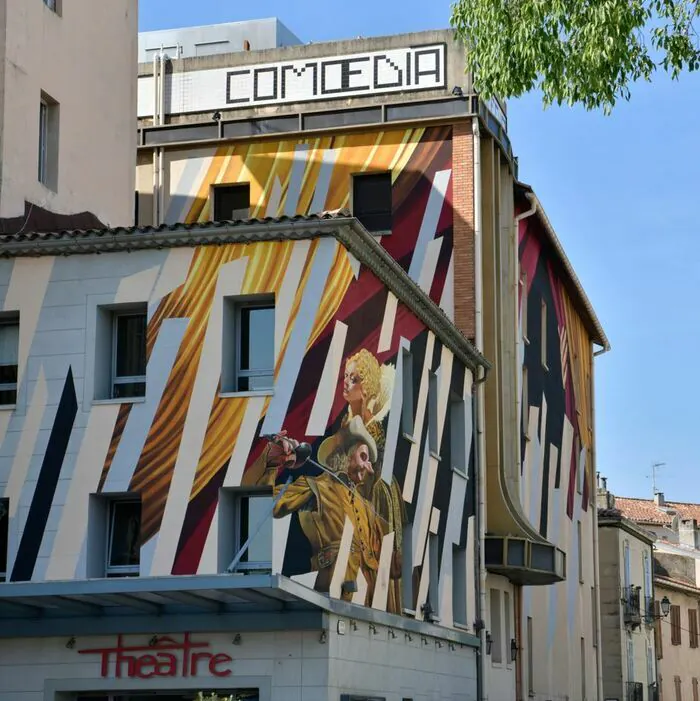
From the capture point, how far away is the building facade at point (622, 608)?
→ 2030 inches

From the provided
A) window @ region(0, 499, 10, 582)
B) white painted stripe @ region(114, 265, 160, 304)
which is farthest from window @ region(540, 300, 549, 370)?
window @ region(0, 499, 10, 582)

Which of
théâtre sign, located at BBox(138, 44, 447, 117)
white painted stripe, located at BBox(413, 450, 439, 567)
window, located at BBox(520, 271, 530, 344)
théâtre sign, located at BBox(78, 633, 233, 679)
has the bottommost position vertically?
théâtre sign, located at BBox(78, 633, 233, 679)

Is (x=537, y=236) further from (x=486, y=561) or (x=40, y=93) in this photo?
(x=40, y=93)

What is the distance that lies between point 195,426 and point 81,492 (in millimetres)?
1856

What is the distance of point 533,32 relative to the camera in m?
17.3

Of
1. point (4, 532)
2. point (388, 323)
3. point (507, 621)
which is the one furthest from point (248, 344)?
point (507, 621)

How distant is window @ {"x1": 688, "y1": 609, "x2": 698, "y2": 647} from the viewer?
66688 mm

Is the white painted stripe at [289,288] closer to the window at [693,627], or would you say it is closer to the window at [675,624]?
the window at [675,624]

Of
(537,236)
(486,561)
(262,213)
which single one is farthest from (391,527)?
(537,236)

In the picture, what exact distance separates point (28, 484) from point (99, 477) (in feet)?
3.50

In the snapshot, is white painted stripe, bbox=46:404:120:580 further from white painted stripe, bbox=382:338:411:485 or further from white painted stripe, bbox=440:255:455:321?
white painted stripe, bbox=440:255:455:321

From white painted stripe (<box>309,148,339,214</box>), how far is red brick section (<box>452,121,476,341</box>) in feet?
8.46

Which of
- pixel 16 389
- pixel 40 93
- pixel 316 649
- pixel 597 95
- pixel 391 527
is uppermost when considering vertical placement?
pixel 40 93

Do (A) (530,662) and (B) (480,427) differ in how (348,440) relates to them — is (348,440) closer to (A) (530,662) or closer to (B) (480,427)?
(B) (480,427)
